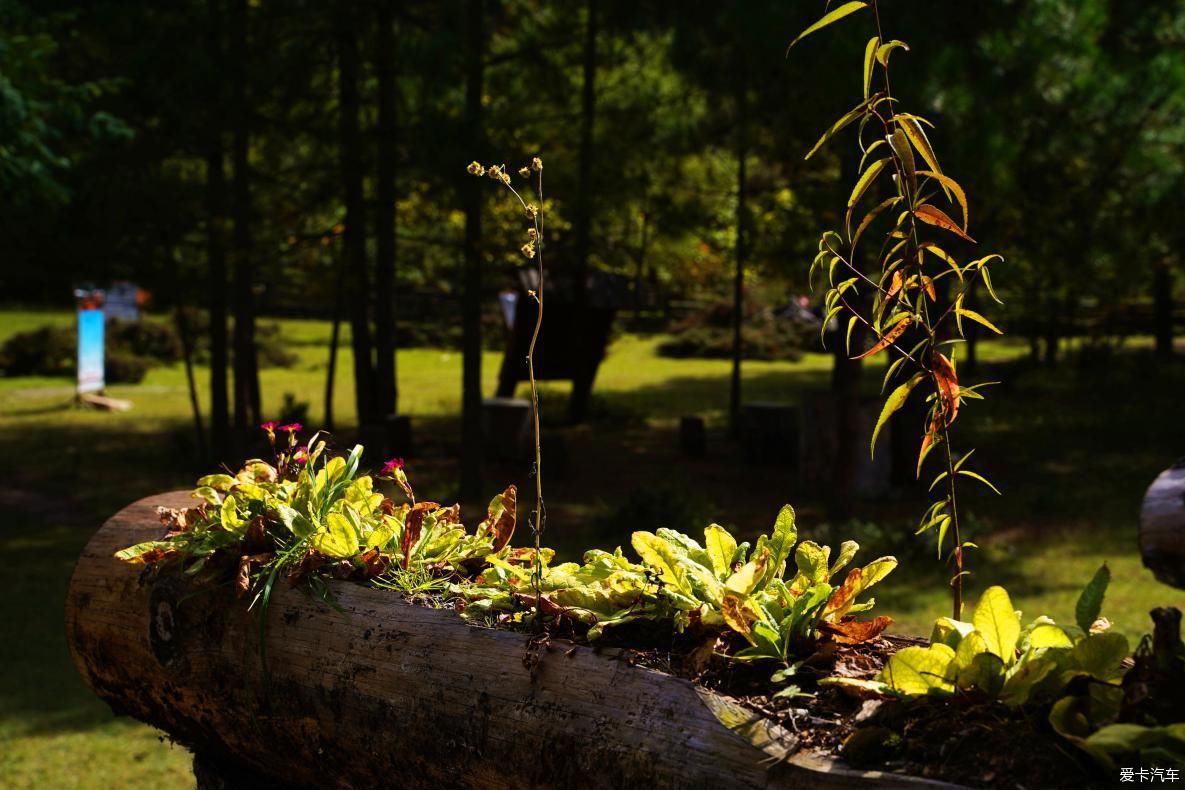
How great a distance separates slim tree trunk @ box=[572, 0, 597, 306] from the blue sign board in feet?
23.3

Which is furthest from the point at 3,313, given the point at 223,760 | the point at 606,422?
the point at 223,760

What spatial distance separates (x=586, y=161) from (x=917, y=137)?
10.9m

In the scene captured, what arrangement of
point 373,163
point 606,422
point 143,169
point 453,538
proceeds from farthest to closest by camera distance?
point 606,422
point 373,163
point 143,169
point 453,538

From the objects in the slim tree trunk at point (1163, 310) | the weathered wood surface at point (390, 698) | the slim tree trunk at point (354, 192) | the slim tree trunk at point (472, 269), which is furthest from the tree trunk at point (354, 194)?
the slim tree trunk at point (1163, 310)

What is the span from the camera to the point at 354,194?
1274 centimetres

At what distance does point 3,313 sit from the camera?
100ft

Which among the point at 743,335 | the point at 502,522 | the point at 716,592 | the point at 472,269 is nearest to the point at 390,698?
the point at 502,522

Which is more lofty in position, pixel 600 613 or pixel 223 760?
pixel 600 613

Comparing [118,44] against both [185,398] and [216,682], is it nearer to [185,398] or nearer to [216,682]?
[185,398]

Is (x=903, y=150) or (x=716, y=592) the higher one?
(x=903, y=150)

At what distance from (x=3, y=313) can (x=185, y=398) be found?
45.8 ft

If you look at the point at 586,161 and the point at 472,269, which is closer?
the point at 472,269

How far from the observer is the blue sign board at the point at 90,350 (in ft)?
56.6

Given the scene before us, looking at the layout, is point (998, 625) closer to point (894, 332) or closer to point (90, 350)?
point (894, 332)
